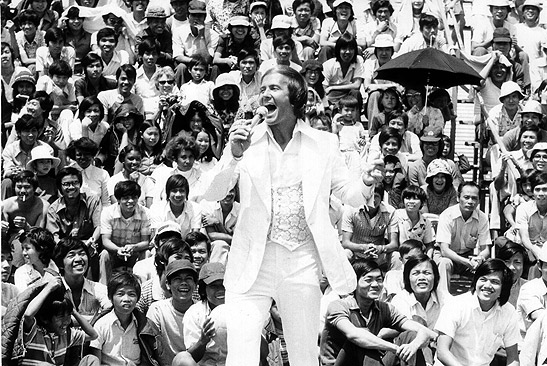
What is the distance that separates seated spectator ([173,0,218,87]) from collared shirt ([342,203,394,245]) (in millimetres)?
3871

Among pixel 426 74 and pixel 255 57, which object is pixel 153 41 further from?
pixel 426 74

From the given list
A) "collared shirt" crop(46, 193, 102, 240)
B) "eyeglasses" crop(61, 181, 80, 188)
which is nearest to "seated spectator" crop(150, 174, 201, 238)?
"collared shirt" crop(46, 193, 102, 240)

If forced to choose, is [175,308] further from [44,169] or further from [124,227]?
[44,169]

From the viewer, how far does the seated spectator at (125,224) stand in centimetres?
1023

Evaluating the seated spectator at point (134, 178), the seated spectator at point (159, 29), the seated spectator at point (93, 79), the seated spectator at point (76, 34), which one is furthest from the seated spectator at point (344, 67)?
the seated spectator at point (134, 178)

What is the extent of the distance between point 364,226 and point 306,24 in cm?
465

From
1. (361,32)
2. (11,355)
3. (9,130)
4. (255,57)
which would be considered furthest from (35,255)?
(361,32)

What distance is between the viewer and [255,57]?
13250 millimetres

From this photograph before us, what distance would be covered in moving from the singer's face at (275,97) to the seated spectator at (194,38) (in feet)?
26.5

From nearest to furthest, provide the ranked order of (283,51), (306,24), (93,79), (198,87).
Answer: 1. (198,87)
2. (93,79)
3. (283,51)
4. (306,24)

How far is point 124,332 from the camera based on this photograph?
8.31 metres

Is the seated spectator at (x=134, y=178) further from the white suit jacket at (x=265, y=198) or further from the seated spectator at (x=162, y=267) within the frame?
the white suit jacket at (x=265, y=198)

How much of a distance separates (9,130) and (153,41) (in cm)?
212

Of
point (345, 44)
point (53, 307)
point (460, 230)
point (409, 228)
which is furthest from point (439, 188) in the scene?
point (53, 307)
